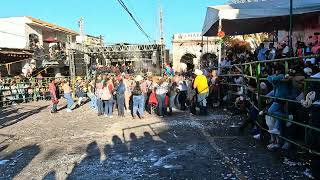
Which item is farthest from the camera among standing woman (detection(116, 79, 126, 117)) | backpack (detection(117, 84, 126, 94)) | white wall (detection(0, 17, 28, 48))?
white wall (detection(0, 17, 28, 48))

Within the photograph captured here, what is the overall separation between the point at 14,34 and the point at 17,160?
31.5 meters

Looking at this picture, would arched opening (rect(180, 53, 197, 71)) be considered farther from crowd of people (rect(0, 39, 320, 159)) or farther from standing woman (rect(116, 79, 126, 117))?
standing woman (rect(116, 79, 126, 117))

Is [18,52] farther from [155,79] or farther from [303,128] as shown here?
[303,128]

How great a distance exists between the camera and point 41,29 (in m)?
39.9

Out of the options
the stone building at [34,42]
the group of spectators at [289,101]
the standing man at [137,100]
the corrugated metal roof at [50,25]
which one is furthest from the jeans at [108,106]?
the corrugated metal roof at [50,25]

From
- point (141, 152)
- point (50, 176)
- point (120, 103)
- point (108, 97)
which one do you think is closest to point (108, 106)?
point (108, 97)

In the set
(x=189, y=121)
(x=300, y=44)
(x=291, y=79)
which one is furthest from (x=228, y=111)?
(x=291, y=79)

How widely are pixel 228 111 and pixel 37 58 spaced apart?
25.8 m

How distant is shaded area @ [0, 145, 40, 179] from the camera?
6.92 meters

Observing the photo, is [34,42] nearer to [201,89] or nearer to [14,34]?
[14,34]

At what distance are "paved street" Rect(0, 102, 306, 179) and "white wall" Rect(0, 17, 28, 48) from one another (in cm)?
2568

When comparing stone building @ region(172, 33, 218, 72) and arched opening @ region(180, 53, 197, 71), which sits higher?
stone building @ region(172, 33, 218, 72)

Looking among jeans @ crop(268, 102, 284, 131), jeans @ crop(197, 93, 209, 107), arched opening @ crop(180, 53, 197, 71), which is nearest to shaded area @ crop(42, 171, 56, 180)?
jeans @ crop(268, 102, 284, 131)

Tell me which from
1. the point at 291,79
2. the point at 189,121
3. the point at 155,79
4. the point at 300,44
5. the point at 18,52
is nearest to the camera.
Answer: the point at 291,79
